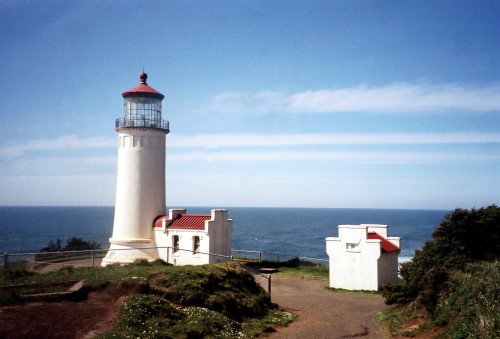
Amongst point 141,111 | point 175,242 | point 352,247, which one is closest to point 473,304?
point 352,247

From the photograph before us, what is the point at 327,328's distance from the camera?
1470 cm

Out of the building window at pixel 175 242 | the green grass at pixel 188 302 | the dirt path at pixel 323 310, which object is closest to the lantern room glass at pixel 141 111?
the building window at pixel 175 242

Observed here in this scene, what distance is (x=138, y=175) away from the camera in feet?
85.9

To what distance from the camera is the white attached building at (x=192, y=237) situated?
2422 centimetres

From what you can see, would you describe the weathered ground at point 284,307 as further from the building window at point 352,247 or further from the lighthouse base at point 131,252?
the lighthouse base at point 131,252

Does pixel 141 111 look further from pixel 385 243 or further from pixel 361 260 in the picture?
pixel 385 243

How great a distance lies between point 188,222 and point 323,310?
10698 millimetres

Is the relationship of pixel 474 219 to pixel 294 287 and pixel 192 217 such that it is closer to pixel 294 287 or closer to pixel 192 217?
pixel 294 287

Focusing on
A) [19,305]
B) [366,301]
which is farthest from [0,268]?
[366,301]

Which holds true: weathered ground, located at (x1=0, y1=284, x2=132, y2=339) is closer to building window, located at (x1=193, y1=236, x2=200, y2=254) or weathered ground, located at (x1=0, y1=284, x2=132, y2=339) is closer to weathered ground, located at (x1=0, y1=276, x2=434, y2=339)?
weathered ground, located at (x1=0, y1=276, x2=434, y2=339)

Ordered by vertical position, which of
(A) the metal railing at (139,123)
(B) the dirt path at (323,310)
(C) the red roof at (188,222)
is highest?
(A) the metal railing at (139,123)

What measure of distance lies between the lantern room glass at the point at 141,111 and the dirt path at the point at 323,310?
491 inches

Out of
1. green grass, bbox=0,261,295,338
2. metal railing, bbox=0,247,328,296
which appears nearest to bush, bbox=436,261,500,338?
green grass, bbox=0,261,295,338

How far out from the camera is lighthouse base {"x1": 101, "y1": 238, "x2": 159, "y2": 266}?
25312 mm
